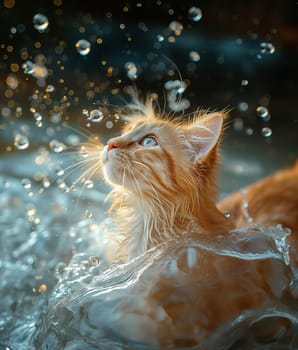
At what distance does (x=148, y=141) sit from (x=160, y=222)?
20 centimetres

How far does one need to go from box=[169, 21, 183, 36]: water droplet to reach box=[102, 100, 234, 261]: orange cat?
2.27m

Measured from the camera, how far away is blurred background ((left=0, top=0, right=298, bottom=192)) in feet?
10.6

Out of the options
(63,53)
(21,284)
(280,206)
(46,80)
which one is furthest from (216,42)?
(21,284)

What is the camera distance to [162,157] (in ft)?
4.85

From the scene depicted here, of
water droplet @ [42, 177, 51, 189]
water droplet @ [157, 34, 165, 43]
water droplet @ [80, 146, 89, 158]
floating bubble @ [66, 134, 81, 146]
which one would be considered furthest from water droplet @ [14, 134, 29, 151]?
water droplet @ [80, 146, 89, 158]

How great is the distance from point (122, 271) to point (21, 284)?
0.53m

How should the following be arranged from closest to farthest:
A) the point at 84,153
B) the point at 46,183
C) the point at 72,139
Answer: the point at 84,153 → the point at 46,183 → the point at 72,139

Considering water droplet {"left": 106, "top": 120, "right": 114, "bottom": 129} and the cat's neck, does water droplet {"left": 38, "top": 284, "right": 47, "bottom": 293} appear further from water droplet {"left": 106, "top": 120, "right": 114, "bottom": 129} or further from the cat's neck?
water droplet {"left": 106, "top": 120, "right": 114, "bottom": 129}

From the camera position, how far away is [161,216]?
149 centimetres

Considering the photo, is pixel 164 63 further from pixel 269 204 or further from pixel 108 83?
pixel 269 204

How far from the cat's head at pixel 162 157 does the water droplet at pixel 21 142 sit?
1707 mm

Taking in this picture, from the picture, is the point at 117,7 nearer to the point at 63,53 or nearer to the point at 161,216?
the point at 63,53

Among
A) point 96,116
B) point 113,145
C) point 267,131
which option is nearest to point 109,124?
point 96,116

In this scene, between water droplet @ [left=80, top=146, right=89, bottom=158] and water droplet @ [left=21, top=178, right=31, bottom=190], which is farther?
water droplet @ [left=21, top=178, right=31, bottom=190]
